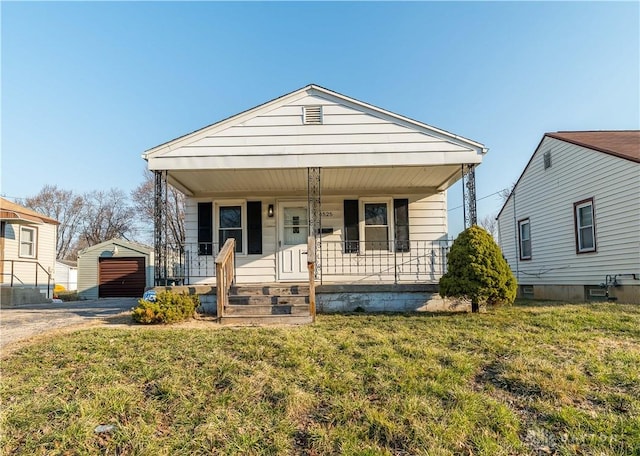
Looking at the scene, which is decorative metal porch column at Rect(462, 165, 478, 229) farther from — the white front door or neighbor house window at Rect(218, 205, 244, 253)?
neighbor house window at Rect(218, 205, 244, 253)

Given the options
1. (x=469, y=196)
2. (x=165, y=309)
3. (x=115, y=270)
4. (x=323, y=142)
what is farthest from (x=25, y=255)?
(x=469, y=196)

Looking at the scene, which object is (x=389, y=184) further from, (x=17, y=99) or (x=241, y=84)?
(x=17, y=99)

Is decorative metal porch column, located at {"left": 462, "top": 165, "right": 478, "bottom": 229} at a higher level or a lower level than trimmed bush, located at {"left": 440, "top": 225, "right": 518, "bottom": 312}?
higher

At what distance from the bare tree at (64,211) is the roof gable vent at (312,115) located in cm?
4194

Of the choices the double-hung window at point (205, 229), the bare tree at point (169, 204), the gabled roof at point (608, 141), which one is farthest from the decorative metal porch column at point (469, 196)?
the bare tree at point (169, 204)

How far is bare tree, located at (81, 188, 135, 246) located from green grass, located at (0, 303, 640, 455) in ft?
132

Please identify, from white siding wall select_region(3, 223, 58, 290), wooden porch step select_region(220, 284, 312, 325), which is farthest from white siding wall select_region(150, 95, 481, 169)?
white siding wall select_region(3, 223, 58, 290)

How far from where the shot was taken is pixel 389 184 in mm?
9406

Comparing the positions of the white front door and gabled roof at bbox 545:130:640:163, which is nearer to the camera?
the white front door

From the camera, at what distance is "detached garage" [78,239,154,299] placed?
19812 millimetres

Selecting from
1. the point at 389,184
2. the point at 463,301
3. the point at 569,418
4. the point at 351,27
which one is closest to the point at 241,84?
the point at 351,27

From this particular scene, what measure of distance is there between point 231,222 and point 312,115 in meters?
3.52

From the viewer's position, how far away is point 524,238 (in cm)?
1465

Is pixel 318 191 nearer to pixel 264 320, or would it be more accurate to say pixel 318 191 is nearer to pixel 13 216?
pixel 264 320
